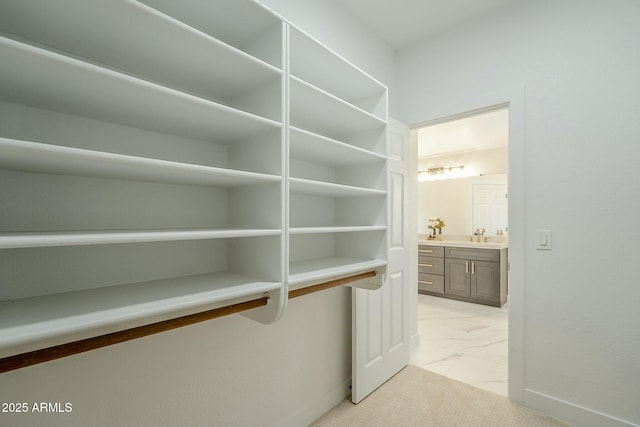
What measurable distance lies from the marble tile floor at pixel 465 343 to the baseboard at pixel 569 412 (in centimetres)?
21

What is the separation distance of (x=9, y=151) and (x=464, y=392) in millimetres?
2671

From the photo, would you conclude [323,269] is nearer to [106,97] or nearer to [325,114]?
[325,114]

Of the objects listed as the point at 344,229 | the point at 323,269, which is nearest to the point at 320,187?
the point at 344,229

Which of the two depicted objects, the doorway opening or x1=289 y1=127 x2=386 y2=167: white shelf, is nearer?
x1=289 y1=127 x2=386 y2=167: white shelf

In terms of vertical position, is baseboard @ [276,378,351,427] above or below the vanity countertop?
below

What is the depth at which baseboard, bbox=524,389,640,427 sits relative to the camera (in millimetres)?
1631

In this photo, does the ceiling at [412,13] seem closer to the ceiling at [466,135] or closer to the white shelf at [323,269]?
the ceiling at [466,135]

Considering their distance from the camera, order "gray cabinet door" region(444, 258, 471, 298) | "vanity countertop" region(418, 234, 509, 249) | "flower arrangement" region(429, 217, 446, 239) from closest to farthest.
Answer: "vanity countertop" region(418, 234, 509, 249) < "gray cabinet door" region(444, 258, 471, 298) < "flower arrangement" region(429, 217, 446, 239)

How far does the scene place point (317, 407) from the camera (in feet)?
5.91

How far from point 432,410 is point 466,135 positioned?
3482mm

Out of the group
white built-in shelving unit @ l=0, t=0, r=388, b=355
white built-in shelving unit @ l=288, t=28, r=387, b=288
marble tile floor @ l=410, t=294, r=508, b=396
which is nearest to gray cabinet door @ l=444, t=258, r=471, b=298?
marble tile floor @ l=410, t=294, r=508, b=396

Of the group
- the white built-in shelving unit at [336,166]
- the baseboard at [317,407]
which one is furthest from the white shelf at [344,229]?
the baseboard at [317,407]

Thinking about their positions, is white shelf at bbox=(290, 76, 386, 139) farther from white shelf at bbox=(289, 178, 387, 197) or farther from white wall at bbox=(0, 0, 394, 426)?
white wall at bbox=(0, 0, 394, 426)

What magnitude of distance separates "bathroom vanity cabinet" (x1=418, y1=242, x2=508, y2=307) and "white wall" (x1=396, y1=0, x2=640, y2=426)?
235 cm
